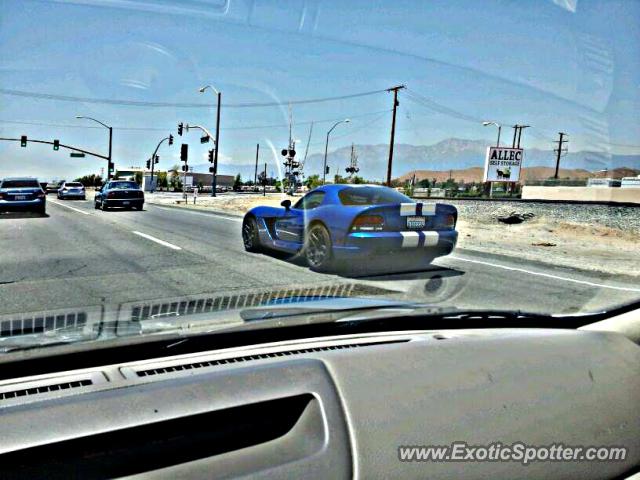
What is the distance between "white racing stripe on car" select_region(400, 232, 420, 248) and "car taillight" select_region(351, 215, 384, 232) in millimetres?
279

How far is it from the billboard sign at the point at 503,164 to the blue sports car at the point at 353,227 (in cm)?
60

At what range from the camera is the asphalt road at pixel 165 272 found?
3941 millimetres

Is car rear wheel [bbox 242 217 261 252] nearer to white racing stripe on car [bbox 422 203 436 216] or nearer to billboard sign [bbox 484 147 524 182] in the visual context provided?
white racing stripe on car [bbox 422 203 436 216]

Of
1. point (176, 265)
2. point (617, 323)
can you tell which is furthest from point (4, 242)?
point (617, 323)

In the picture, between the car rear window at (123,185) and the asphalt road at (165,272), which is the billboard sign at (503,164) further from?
the car rear window at (123,185)

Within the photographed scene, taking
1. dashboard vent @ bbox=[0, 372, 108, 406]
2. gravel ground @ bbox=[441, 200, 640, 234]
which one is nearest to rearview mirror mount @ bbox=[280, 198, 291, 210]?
gravel ground @ bbox=[441, 200, 640, 234]

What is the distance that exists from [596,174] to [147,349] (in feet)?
16.3

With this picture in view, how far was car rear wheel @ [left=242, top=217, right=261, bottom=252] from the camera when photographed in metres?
4.95

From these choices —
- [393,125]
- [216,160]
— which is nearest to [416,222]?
[393,125]

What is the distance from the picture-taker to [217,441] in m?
1.91

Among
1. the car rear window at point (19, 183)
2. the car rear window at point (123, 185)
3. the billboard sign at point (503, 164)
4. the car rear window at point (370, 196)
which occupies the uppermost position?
the billboard sign at point (503, 164)

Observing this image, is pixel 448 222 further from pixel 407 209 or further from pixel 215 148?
pixel 215 148

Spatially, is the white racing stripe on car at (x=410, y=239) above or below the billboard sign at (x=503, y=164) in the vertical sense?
below


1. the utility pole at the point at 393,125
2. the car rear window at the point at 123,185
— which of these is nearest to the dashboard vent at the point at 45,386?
the utility pole at the point at 393,125
